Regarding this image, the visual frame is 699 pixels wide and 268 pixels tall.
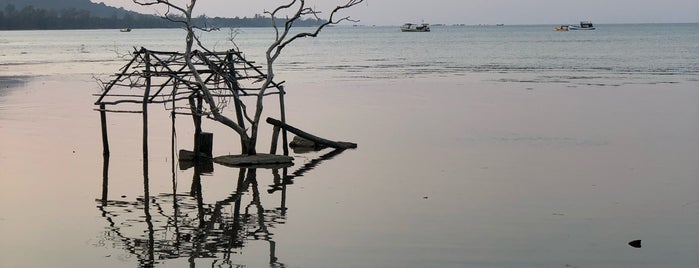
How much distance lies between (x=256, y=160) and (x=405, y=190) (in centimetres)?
423

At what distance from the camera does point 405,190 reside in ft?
65.5

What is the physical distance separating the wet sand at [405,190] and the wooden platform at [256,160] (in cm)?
29

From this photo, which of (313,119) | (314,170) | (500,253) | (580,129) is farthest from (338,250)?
(313,119)

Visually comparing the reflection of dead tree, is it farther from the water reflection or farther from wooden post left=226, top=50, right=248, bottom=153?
wooden post left=226, top=50, right=248, bottom=153


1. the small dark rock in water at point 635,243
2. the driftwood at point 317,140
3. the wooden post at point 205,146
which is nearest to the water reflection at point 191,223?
the wooden post at point 205,146

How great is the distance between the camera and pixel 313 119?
35.1 m

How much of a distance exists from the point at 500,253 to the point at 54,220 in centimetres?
681

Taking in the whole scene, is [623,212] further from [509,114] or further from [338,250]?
[509,114]

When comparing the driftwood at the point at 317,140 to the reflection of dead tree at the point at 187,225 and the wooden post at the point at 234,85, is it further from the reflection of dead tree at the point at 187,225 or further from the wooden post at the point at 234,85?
the reflection of dead tree at the point at 187,225

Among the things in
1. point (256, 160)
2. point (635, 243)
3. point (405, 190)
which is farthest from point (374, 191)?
point (635, 243)

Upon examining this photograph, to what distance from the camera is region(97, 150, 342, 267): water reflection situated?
1463 centimetres

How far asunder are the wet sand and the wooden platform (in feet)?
0.97

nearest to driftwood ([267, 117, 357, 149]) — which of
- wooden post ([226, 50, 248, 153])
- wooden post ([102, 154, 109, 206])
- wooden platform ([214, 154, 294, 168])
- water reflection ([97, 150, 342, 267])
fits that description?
wooden platform ([214, 154, 294, 168])

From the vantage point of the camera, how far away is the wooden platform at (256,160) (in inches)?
905
